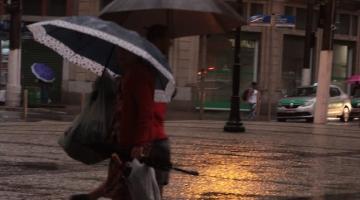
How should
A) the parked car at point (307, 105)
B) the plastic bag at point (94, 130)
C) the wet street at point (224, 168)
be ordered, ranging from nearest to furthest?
1. the plastic bag at point (94, 130)
2. the wet street at point (224, 168)
3. the parked car at point (307, 105)

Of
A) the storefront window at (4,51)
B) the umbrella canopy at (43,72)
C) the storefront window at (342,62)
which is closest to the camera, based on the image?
the umbrella canopy at (43,72)

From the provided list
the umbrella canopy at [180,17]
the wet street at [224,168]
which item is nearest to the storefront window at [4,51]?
the wet street at [224,168]

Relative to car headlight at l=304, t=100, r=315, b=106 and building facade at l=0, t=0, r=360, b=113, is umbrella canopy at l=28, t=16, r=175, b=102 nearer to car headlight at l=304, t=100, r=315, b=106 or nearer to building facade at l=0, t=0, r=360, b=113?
car headlight at l=304, t=100, r=315, b=106

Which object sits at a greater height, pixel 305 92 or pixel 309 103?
pixel 305 92

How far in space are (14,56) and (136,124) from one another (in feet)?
82.0

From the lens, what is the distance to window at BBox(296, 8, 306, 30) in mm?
36375

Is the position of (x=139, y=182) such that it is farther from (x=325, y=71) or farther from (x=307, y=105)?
(x=307, y=105)

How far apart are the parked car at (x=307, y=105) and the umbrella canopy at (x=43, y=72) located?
1044cm

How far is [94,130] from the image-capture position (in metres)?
4.77

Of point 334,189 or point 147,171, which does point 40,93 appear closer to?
point 334,189

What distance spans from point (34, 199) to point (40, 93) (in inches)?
957

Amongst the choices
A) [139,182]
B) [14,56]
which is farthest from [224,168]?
[14,56]

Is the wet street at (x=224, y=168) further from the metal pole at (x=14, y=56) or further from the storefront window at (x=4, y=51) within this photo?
the storefront window at (x=4, y=51)

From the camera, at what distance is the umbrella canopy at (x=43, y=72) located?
3073 centimetres
